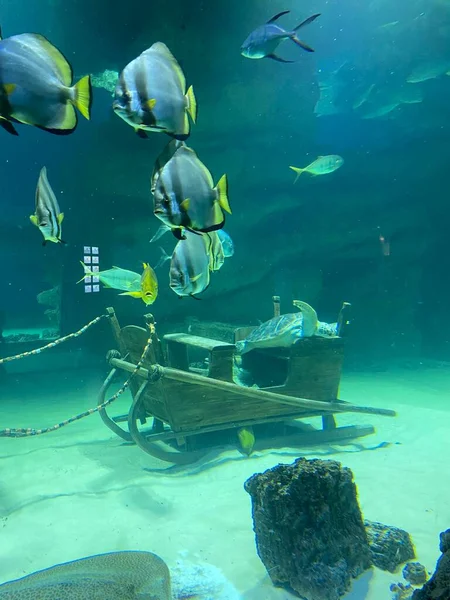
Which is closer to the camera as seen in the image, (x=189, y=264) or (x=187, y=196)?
(x=187, y=196)

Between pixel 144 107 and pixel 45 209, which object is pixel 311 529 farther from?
pixel 45 209

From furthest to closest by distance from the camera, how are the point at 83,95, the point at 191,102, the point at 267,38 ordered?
the point at 267,38
the point at 191,102
the point at 83,95

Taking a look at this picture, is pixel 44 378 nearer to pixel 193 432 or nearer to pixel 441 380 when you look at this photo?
pixel 193 432

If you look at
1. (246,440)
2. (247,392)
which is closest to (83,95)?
(247,392)

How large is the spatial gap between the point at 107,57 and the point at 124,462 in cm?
855

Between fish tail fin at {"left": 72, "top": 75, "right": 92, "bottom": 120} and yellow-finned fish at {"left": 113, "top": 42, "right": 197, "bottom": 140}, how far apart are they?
108 mm

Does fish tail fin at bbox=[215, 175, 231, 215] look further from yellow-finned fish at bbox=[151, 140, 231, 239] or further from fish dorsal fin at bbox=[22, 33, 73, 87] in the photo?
fish dorsal fin at bbox=[22, 33, 73, 87]

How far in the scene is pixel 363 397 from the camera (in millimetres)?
9156

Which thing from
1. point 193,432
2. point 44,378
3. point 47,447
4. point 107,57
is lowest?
point 44,378

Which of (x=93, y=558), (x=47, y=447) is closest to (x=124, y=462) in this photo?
(x=47, y=447)

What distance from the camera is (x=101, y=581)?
2164 mm

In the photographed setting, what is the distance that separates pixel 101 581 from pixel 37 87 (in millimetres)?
2326

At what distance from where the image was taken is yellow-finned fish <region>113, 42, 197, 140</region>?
180 cm

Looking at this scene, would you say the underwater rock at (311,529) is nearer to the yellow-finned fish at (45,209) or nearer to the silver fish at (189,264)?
the silver fish at (189,264)
